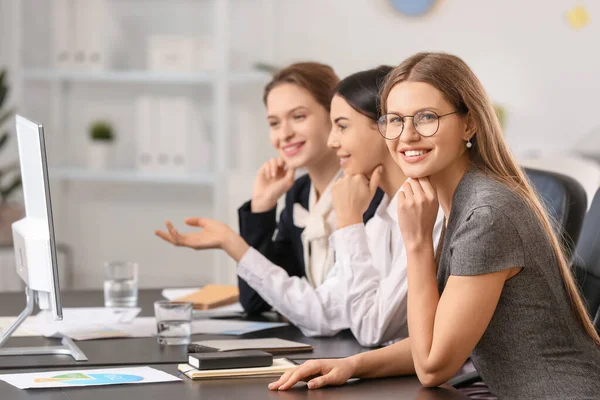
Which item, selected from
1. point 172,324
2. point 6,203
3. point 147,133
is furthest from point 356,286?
point 6,203

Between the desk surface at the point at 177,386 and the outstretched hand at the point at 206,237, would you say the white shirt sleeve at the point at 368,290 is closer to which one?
the desk surface at the point at 177,386

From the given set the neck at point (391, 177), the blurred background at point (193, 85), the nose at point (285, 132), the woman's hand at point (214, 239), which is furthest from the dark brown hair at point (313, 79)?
the blurred background at point (193, 85)

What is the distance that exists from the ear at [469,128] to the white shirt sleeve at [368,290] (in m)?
0.39

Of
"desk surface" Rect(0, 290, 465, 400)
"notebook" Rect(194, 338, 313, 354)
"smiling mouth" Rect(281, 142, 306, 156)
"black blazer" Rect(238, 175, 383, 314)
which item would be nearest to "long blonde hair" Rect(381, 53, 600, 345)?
"desk surface" Rect(0, 290, 465, 400)

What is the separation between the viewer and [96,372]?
1.47m

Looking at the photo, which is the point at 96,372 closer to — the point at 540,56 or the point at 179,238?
the point at 179,238

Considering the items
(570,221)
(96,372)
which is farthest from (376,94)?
(96,372)

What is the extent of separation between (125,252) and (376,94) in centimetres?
279

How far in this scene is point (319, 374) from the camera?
143 centimetres

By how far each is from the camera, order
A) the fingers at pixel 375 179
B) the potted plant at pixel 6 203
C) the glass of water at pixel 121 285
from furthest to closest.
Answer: the potted plant at pixel 6 203 < the glass of water at pixel 121 285 < the fingers at pixel 375 179

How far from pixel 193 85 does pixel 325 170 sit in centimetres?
222

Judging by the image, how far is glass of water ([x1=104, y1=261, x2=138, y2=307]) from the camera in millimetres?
2219

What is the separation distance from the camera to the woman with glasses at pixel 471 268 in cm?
138

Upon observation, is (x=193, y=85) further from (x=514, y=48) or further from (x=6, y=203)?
(x=514, y=48)
